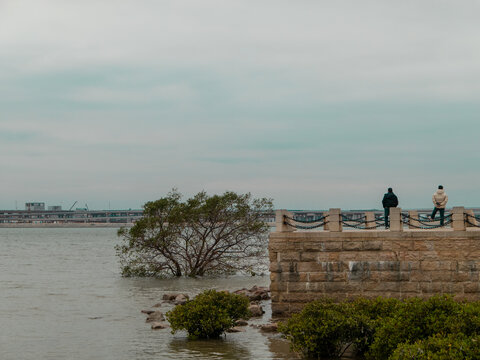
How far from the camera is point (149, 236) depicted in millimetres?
38562

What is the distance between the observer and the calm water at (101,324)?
1923cm

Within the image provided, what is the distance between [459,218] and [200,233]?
65.9 feet

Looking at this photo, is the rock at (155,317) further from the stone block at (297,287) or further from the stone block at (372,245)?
the stone block at (372,245)

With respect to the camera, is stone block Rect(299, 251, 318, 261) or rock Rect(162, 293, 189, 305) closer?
stone block Rect(299, 251, 318, 261)

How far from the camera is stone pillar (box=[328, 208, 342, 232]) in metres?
21.2

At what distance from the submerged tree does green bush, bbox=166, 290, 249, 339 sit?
18.0 m

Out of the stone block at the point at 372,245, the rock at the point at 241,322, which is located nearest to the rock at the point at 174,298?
the rock at the point at 241,322

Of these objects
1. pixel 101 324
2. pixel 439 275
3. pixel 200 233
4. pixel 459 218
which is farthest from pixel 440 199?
pixel 200 233

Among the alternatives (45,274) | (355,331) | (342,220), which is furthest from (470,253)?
(45,274)

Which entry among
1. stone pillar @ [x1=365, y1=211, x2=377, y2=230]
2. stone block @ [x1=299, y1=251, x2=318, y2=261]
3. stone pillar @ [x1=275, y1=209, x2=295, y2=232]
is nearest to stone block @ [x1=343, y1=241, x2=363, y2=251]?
stone block @ [x1=299, y1=251, x2=318, y2=261]

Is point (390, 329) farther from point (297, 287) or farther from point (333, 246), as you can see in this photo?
point (297, 287)

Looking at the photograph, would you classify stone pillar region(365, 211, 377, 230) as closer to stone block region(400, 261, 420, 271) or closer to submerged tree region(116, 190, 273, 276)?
stone block region(400, 261, 420, 271)

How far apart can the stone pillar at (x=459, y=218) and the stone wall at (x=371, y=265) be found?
0.59 ft

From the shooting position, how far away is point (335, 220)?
2122cm
